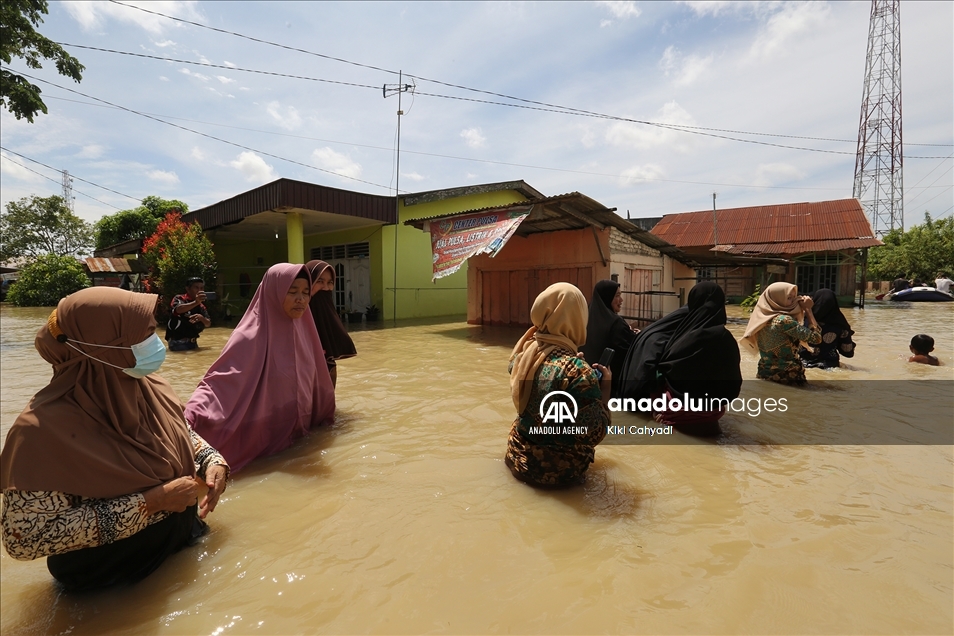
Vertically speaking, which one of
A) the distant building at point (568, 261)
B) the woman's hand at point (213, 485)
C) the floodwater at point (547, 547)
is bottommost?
the floodwater at point (547, 547)

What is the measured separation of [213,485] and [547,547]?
1577 mm

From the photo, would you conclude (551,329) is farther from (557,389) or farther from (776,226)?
(776,226)

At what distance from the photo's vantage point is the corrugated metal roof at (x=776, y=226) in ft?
59.6

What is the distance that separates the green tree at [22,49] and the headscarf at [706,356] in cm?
1223

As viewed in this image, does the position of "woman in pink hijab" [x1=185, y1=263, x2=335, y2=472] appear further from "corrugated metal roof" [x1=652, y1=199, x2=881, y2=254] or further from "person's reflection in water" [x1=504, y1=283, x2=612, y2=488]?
"corrugated metal roof" [x1=652, y1=199, x2=881, y2=254]

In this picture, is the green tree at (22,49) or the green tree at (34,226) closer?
the green tree at (22,49)

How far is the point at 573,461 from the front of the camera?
2805 millimetres

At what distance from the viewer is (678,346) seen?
373 centimetres

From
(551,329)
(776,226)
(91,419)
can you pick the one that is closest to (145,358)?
(91,419)

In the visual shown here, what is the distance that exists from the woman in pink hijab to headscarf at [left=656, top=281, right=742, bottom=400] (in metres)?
2.92

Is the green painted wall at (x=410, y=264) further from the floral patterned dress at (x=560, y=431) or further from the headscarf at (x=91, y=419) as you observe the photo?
the headscarf at (x=91, y=419)

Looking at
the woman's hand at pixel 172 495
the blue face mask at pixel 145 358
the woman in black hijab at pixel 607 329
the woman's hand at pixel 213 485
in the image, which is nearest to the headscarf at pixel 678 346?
the woman in black hijab at pixel 607 329

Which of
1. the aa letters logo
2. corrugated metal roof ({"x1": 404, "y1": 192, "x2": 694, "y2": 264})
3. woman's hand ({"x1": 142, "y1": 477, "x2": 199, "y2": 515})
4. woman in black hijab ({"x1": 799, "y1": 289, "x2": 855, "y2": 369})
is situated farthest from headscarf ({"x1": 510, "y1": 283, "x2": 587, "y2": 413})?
corrugated metal roof ({"x1": 404, "y1": 192, "x2": 694, "y2": 264})

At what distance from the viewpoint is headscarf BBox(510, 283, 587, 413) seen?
2555 mm
